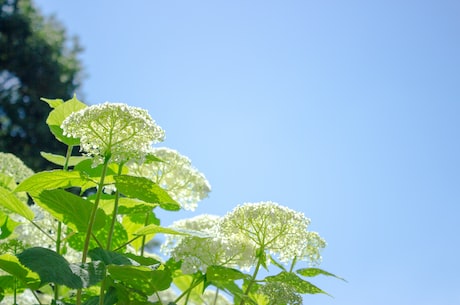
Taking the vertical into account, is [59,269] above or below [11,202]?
below

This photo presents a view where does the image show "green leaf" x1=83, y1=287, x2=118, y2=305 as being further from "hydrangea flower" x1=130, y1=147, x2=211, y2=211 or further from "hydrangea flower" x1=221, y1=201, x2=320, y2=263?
"hydrangea flower" x1=130, y1=147, x2=211, y2=211

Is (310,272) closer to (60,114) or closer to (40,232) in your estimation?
(60,114)

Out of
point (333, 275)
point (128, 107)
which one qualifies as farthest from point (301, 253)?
point (128, 107)

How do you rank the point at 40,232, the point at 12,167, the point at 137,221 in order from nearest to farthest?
1. the point at 137,221
2. the point at 40,232
3. the point at 12,167

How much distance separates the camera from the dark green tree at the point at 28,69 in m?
19.8

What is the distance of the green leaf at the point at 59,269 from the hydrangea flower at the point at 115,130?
386mm

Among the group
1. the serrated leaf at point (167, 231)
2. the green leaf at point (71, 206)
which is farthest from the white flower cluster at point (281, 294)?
the green leaf at point (71, 206)

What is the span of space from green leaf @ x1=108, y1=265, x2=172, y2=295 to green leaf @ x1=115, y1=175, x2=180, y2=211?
0.22m

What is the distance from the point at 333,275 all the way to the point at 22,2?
2168 cm

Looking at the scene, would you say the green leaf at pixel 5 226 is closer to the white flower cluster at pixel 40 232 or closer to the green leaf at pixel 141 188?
the white flower cluster at pixel 40 232

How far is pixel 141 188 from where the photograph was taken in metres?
1.91

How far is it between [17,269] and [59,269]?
355mm

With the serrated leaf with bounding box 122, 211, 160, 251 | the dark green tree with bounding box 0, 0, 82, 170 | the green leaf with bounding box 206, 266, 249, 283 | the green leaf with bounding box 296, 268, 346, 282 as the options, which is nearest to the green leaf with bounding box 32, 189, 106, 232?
the green leaf with bounding box 206, 266, 249, 283

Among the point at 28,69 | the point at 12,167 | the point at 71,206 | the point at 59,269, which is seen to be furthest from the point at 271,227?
the point at 28,69
